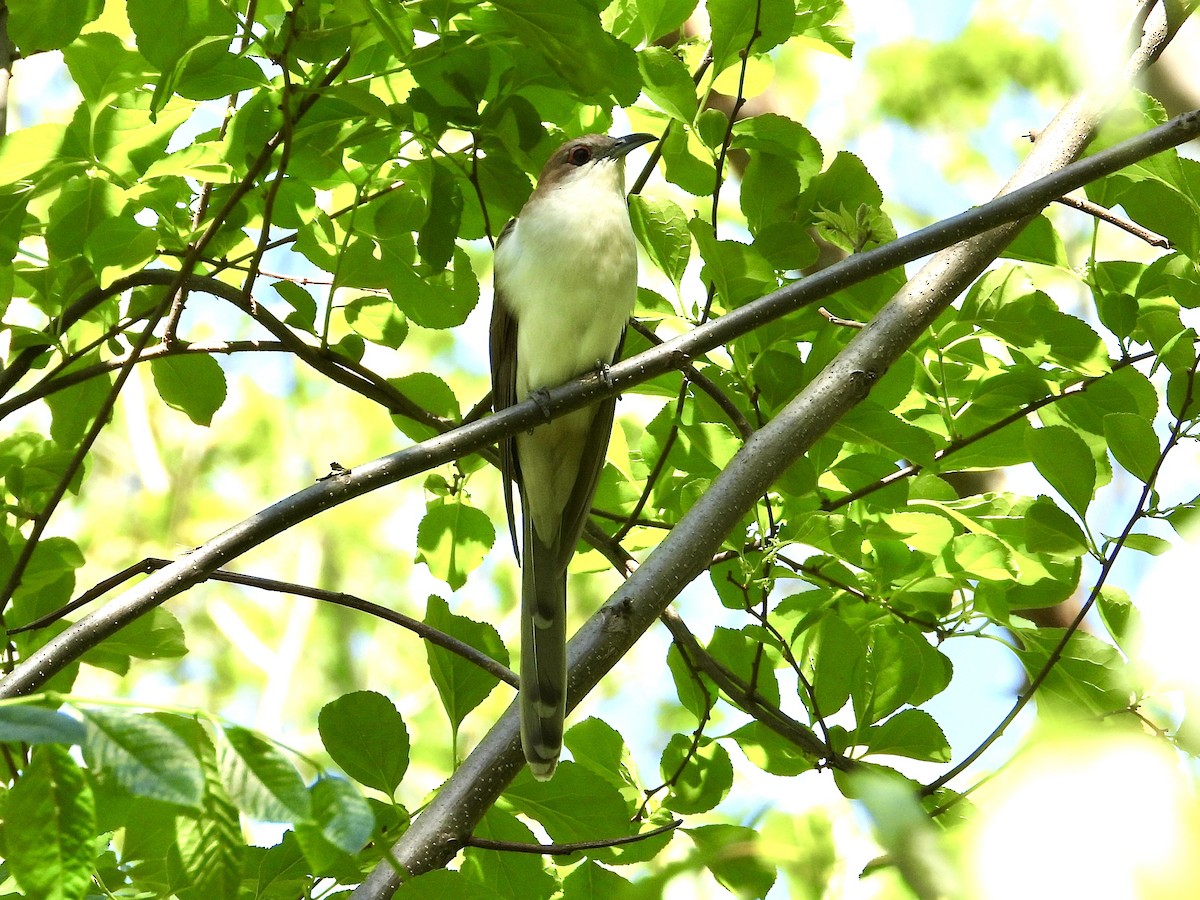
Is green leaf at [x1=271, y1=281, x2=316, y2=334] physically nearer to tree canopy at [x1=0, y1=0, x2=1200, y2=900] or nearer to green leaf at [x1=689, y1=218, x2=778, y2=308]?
tree canopy at [x1=0, y1=0, x2=1200, y2=900]

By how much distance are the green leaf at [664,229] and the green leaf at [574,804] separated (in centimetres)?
123

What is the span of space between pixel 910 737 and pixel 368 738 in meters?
1.27

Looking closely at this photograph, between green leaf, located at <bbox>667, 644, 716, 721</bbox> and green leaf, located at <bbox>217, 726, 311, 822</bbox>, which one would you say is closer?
green leaf, located at <bbox>217, 726, 311, 822</bbox>

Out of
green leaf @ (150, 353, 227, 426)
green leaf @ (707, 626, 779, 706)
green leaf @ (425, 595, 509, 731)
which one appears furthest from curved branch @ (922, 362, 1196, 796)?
green leaf @ (150, 353, 227, 426)

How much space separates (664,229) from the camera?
9.75 ft

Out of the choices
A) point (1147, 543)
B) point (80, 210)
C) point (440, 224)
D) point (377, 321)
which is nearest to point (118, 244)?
point (80, 210)

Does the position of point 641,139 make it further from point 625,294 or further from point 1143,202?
point 1143,202

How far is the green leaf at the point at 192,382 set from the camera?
3.20 m

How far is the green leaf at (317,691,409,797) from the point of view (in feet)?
8.20

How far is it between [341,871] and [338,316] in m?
2.18

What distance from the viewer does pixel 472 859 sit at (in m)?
2.60

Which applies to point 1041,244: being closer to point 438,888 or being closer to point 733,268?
point 733,268

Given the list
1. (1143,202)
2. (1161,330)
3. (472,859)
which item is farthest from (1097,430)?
(472,859)

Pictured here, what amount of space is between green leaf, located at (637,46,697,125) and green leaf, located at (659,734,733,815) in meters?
1.52
